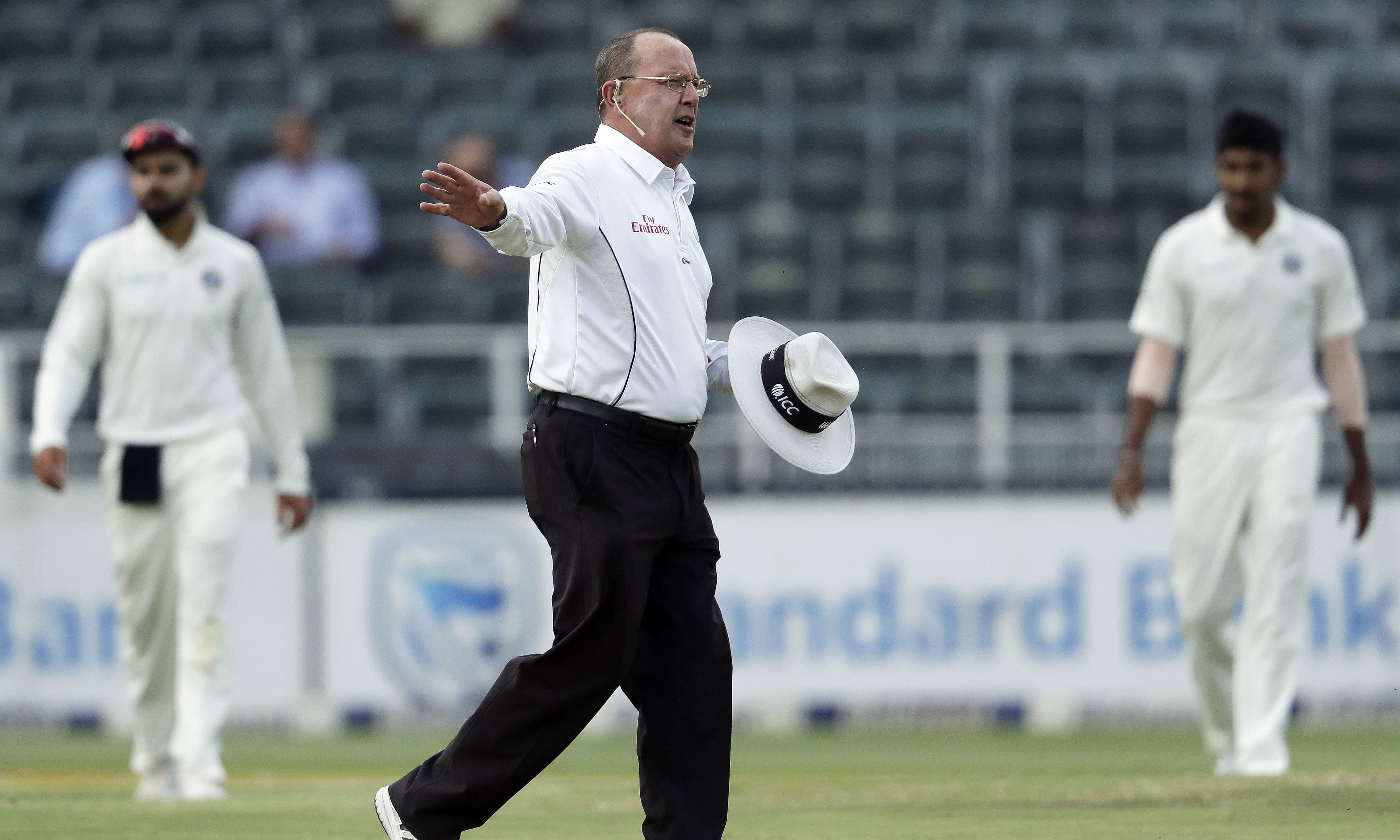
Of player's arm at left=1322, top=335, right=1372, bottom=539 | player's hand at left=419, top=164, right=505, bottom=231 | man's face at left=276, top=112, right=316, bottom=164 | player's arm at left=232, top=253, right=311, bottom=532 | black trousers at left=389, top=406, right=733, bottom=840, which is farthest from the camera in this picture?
man's face at left=276, top=112, right=316, bottom=164

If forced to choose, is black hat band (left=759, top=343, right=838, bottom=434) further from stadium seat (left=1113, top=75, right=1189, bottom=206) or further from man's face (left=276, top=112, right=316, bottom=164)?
stadium seat (left=1113, top=75, right=1189, bottom=206)

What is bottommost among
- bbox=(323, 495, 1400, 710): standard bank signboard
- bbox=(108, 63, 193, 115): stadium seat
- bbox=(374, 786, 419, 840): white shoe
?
bbox=(323, 495, 1400, 710): standard bank signboard

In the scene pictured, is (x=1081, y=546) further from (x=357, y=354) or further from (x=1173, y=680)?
(x=357, y=354)

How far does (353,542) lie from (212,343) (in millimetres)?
3600

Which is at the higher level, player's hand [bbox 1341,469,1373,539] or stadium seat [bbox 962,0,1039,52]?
stadium seat [bbox 962,0,1039,52]

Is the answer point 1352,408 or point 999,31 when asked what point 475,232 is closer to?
point 999,31

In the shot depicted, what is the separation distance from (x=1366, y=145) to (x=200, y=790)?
1123cm

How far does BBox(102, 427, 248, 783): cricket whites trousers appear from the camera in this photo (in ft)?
27.1

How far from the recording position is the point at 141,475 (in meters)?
8.34

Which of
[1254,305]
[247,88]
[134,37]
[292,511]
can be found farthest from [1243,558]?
[134,37]

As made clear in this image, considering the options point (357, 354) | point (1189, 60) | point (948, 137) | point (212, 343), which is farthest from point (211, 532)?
point (1189, 60)

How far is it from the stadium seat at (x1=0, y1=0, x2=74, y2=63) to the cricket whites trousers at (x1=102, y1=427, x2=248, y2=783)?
10.00 meters

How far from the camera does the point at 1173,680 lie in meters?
11.8

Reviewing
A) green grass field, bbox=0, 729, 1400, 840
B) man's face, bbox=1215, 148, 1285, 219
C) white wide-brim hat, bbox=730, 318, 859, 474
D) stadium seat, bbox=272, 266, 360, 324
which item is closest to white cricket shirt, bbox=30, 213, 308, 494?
green grass field, bbox=0, 729, 1400, 840
